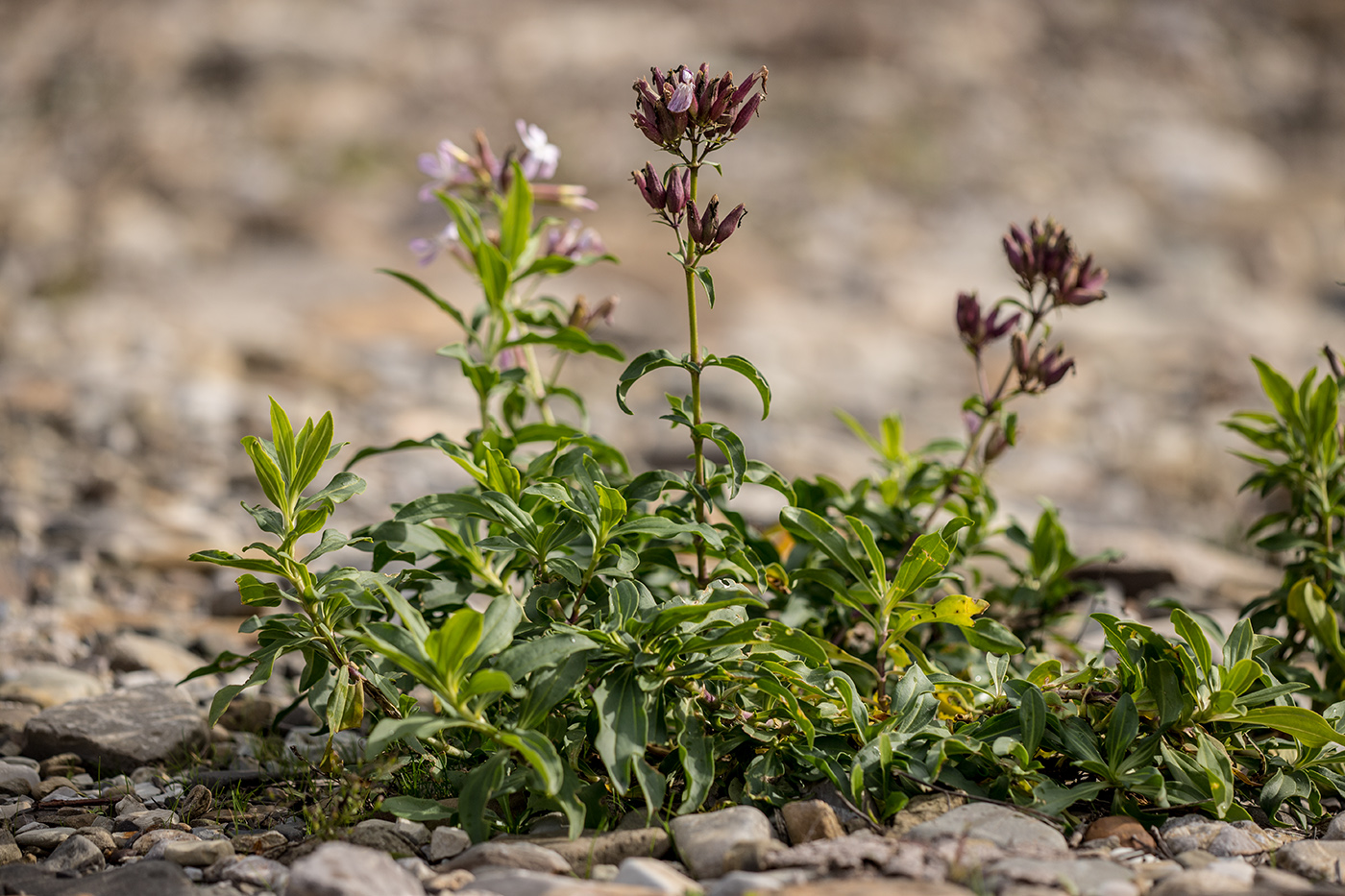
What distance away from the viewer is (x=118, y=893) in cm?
195

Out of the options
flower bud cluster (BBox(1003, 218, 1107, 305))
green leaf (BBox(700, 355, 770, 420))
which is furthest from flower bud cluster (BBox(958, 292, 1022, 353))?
green leaf (BBox(700, 355, 770, 420))

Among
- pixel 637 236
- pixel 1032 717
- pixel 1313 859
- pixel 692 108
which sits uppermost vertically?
pixel 637 236

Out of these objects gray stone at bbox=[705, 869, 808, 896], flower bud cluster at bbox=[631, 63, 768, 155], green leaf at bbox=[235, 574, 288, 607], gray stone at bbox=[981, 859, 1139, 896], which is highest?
flower bud cluster at bbox=[631, 63, 768, 155]

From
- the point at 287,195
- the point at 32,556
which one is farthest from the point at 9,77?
the point at 32,556

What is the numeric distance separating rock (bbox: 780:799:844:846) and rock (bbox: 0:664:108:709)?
2.00 metres

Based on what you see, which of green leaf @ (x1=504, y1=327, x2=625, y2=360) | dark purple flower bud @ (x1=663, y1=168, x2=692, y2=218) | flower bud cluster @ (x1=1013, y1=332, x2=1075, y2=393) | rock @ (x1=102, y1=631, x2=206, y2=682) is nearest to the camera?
dark purple flower bud @ (x1=663, y1=168, x2=692, y2=218)

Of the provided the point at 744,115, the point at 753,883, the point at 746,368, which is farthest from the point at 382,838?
the point at 744,115

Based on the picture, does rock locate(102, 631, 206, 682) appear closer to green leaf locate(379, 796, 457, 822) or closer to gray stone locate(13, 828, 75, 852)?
gray stone locate(13, 828, 75, 852)

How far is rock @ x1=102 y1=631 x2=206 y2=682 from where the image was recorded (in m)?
3.31

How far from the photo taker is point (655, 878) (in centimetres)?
189

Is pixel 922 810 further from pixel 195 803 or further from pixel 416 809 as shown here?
pixel 195 803

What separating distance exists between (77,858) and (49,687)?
3.66ft

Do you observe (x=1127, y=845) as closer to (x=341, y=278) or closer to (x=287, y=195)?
(x=341, y=278)

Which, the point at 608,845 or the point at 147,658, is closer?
the point at 608,845
